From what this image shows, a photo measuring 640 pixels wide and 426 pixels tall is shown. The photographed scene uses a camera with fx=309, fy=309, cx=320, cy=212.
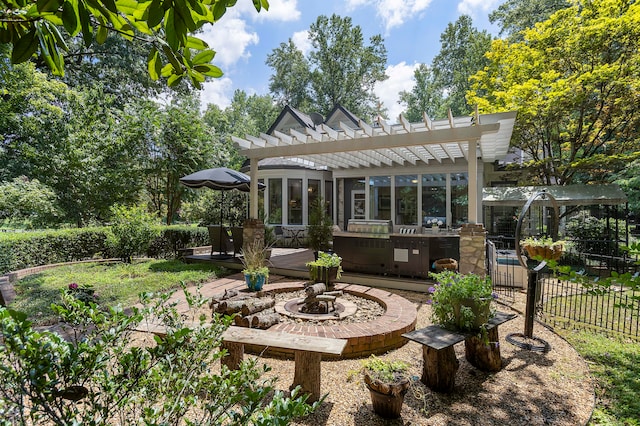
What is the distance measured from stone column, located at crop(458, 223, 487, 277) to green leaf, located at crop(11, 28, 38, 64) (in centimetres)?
589

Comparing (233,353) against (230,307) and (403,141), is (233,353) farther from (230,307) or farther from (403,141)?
(403,141)

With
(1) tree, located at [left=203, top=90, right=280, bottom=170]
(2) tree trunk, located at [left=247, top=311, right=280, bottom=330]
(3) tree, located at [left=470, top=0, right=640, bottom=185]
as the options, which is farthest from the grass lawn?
(1) tree, located at [left=203, top=90, right=280, bottom=170]

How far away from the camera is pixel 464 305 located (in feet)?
9.96

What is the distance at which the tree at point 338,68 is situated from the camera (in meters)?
24.7

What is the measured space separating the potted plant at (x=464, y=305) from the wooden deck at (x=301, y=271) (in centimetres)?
314

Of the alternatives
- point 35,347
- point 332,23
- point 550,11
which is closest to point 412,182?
point 35,347

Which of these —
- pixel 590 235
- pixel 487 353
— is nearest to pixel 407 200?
pixel 590 235

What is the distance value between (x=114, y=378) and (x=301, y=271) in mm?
6155

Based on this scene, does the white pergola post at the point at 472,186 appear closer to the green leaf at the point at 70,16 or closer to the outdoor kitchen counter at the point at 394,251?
the outdoor kitchen counter at the point at 394,251

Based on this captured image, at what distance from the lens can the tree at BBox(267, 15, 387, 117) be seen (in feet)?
81.1

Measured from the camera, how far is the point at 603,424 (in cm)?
249

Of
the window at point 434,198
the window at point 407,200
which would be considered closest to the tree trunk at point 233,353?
the window at point 434,198

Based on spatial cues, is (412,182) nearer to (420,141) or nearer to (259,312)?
(420,141)

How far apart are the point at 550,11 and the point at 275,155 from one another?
1628 centimetres
